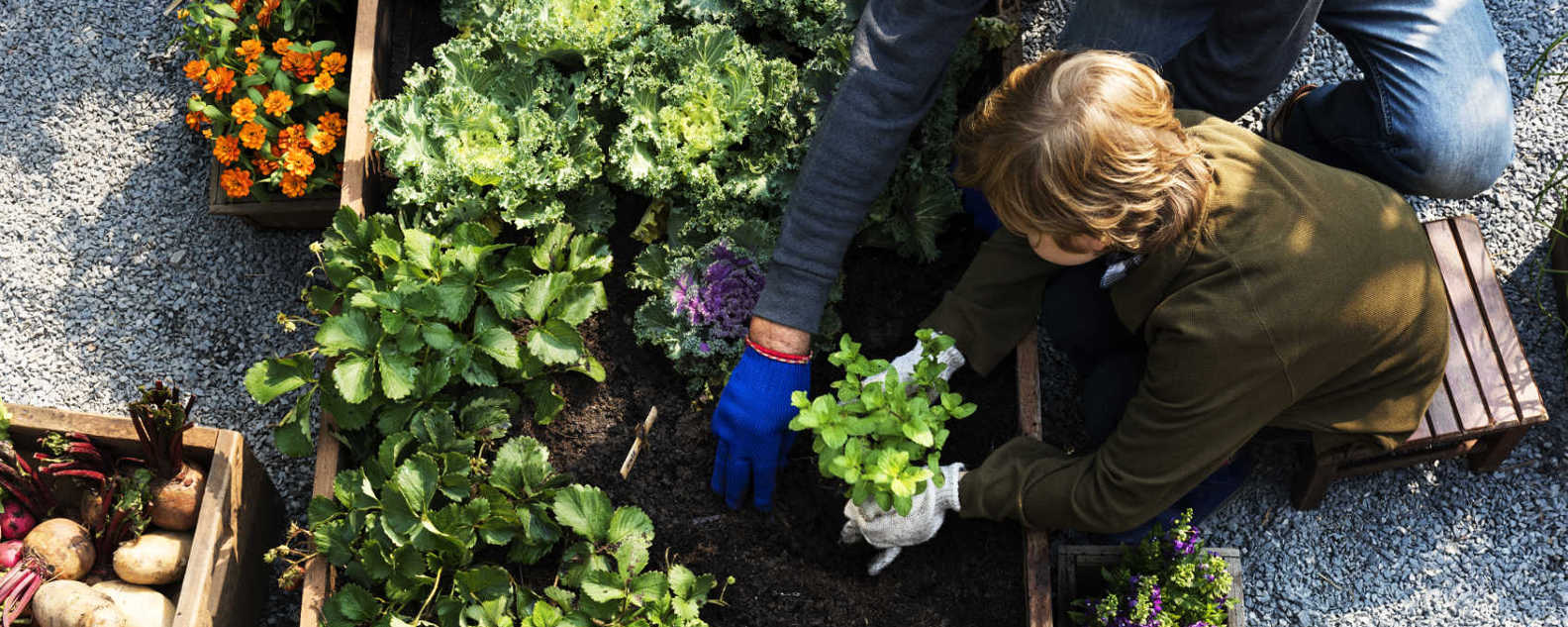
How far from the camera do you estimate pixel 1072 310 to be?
2.31m

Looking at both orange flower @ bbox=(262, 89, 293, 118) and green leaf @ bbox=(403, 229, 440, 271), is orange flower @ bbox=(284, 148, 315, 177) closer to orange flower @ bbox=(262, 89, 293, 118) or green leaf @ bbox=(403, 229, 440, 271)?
orange flower @ bbox=(262, 89, 293, 118)

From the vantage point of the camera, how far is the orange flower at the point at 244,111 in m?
2.71

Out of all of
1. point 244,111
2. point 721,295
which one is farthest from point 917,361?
point 244,111

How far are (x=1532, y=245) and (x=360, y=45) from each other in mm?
2949

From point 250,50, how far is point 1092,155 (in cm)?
209

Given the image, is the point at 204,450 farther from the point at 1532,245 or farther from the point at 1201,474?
the point at 1532,245

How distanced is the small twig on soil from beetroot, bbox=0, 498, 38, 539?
4.19 feet

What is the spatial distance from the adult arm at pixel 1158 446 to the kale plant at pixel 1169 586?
0.14 metres

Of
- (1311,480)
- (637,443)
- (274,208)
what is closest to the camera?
(637,443)

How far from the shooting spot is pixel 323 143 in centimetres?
271

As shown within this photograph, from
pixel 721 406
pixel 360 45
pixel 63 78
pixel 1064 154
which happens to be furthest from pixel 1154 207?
pixel 63 78

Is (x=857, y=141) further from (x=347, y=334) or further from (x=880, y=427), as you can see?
(x=347, y=334)

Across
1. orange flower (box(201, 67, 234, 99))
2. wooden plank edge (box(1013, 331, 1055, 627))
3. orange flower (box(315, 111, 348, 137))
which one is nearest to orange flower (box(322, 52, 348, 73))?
orange flower (box(315, 111, 348, 137))

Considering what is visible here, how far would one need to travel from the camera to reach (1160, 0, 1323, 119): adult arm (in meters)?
2.20
